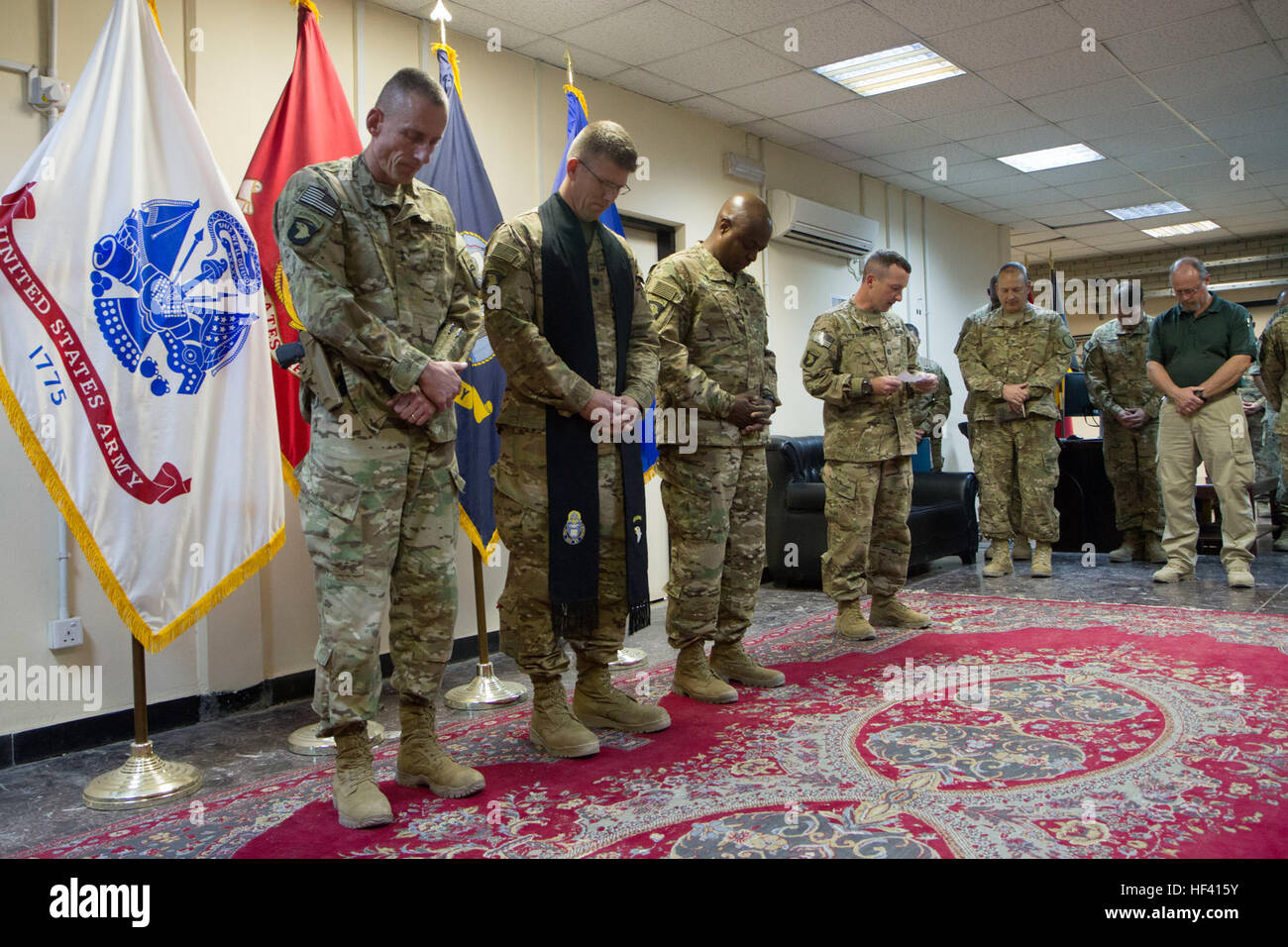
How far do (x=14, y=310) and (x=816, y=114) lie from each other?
4.89 meters

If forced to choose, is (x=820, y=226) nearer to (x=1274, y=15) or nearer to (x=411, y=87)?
(x=1274, y=15)

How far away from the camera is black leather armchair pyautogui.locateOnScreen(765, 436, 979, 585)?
18.5 feet

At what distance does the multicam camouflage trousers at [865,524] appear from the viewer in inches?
155

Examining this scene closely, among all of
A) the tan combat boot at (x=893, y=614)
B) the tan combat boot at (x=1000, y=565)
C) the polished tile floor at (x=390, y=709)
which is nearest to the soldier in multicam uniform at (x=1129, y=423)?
the polished tile floor at (x=390, y=709)

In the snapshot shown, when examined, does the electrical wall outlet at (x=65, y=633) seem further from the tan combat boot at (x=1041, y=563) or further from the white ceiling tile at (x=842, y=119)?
the white ceiling tile at (x=842, y=119)

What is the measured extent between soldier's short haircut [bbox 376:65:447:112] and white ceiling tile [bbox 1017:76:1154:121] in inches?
194

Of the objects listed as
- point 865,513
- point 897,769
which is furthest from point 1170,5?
point 897,769

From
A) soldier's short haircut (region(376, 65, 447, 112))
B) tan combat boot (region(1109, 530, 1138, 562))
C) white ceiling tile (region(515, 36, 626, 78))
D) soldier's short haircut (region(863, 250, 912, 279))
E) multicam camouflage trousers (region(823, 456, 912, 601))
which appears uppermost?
white ceiling tile (region(515, 36, 626, 78))

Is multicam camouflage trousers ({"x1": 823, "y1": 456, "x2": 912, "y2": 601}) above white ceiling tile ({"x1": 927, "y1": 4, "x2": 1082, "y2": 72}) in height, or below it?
below

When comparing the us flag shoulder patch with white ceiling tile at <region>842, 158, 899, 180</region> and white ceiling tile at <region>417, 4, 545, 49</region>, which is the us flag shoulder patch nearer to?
white ceiling tile at <region>417, 4, 545, 49</region>

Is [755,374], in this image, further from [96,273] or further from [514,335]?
[96,273]

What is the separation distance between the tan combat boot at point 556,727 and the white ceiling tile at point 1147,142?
20.8ft

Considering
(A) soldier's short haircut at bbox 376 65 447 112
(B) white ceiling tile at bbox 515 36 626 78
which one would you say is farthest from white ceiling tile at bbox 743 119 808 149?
(A) soldier's short haircut at bbox 376 65 447 112

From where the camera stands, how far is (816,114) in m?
6.05
